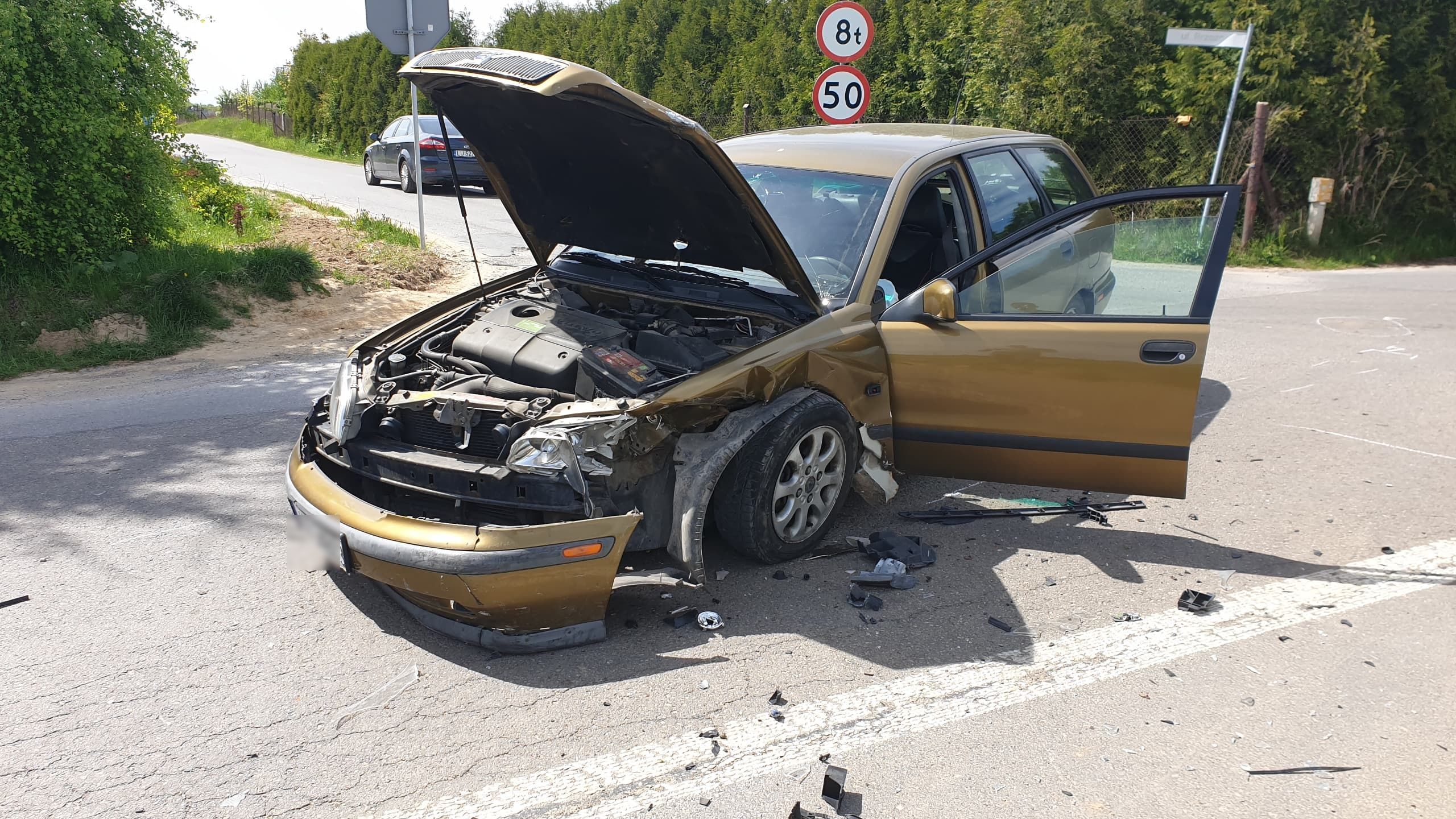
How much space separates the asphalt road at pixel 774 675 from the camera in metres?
2.79

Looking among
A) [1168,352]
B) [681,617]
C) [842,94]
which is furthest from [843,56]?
[681,617]

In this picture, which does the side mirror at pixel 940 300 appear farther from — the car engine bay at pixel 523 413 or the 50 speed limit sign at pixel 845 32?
the 50 speed limit sign at pixel 845 32

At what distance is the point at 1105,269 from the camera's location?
4715 millimetres

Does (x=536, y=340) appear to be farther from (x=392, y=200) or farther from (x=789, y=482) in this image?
(x=392, y=200)

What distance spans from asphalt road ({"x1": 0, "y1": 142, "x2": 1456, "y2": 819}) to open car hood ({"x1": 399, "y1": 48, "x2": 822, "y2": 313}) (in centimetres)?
146

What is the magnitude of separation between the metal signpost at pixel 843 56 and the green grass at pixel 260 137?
18791mm

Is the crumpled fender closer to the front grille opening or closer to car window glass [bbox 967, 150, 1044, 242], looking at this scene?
the front grille opening

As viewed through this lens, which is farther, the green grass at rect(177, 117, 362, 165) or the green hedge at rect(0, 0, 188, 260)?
the green grass at rect(177, 117, 362, 165)

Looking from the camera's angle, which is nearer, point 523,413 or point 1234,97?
point 523,413

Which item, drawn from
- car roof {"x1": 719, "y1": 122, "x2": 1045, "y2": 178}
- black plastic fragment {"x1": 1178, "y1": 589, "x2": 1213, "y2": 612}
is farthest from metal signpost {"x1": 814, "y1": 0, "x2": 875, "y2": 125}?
black plastic fragment {"x1": 1178, "y1": 589, "x2": 1213, "y2": 612}

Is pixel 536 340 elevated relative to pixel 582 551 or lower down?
elevated

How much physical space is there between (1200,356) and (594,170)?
9.16 ft

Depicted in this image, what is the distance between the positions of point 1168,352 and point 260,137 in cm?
4576

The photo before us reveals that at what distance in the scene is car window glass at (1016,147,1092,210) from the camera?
5.91 meters
